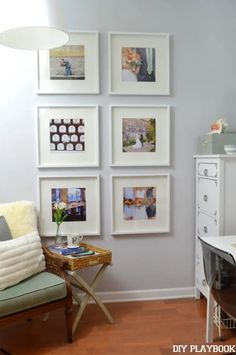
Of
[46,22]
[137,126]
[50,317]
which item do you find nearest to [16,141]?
Answer: [137,126]

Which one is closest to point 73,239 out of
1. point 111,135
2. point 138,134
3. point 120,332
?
point 120,332

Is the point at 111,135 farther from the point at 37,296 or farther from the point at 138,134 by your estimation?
the point at 37,296

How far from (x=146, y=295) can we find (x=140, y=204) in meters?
0.83

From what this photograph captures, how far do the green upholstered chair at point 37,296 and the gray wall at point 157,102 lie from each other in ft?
2.21

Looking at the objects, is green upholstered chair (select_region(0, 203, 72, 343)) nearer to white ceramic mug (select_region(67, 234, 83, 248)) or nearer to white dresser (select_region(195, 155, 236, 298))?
white ceramic mug (select_region(67, 234, 83, 248))

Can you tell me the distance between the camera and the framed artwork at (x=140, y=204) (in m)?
2.98

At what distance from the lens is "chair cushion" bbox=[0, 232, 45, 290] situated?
2191 millimetres

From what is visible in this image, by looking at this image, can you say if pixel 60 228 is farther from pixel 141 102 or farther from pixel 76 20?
pixel 76 20

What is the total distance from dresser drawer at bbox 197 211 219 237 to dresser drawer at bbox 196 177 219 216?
56 mm

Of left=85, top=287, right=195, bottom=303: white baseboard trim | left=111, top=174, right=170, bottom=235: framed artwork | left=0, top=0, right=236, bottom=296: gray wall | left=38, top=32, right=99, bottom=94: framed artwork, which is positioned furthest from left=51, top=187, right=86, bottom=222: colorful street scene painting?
left=38, top=32, right=99, bottom=94: framed artwork

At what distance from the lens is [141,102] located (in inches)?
117

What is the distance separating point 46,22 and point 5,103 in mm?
1128

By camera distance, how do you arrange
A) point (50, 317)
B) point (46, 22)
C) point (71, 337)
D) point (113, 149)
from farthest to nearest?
point (113, 149) → point (50, 317) → point (71, 337) → point (46, 22)

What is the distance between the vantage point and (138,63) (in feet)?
9.57
